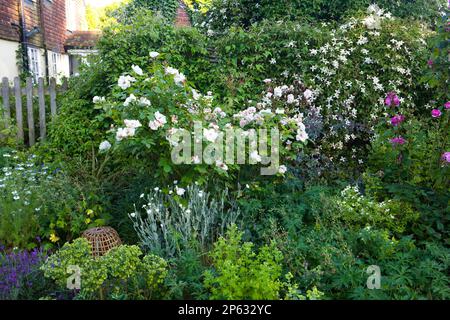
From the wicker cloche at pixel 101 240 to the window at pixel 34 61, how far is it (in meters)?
10.7

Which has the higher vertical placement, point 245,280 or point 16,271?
point 245,280

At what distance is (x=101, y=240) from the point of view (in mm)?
3154

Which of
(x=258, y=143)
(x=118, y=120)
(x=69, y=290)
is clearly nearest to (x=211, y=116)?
(x=258, y=143)

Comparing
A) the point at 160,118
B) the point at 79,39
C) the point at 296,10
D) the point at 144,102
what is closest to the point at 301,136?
the point at 160,118

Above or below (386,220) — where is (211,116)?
above

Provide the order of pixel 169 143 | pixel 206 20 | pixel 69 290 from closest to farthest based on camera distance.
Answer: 1. pixel 69 290
2. pixel 169 143
3. pixel 206 20

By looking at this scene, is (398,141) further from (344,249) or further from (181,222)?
(181,222)

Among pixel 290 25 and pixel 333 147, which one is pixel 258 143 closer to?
pixel 333 147

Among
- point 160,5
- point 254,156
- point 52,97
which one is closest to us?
point 254,156

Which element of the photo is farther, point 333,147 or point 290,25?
point 290,25

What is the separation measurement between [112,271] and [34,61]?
12.5m
